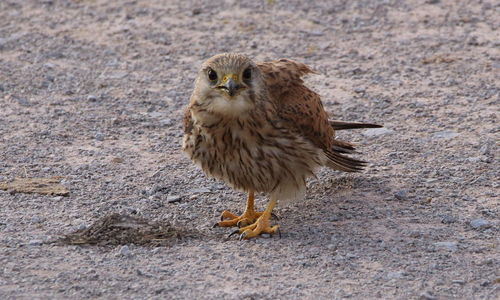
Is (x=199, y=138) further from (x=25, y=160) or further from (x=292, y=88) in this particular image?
(x=25, y=160)

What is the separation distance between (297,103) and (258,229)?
32.2 inches

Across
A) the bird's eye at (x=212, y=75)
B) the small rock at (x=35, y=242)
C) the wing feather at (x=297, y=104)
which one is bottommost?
the small rock at (x=35, y=242)

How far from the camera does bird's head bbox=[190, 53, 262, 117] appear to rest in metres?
5.54

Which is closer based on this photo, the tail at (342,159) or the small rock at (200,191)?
the tail at (342,159)

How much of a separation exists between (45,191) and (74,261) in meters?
1.15

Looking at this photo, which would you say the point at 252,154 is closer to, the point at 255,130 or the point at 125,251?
the point at 255,130

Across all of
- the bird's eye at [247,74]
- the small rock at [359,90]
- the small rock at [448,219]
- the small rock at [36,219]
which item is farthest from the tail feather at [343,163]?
the small rock at [36,219]

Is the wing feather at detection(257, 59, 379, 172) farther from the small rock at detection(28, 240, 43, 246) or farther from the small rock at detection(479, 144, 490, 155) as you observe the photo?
the small rock at detection(28, 240, 43, 246)

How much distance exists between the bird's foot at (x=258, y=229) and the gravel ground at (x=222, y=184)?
0.08m

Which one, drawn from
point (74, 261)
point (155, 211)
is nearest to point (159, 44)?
point (155, 211)

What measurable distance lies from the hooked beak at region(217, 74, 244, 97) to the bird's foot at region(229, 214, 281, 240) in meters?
0.84

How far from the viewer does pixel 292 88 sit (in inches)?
234

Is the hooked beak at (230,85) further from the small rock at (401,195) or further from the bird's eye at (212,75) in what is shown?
the small rock at (401,195)

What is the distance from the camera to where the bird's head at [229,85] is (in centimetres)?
554
